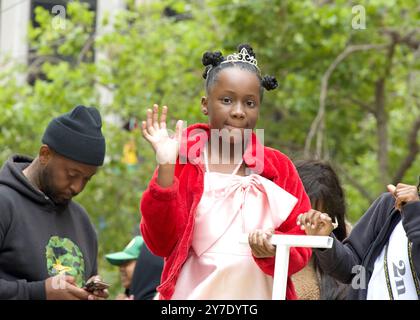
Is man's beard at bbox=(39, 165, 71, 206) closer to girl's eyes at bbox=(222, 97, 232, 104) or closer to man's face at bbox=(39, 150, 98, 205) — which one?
man's face at bbox=(39, 150, 98, 205)

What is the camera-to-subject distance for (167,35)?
14352mm

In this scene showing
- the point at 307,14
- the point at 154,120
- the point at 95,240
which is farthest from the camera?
the point at 307,14

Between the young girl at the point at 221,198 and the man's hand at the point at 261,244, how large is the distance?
0.01 metres

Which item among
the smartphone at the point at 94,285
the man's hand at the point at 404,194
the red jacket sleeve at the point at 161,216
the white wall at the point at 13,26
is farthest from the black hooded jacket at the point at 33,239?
the white wall at the point at 13,26

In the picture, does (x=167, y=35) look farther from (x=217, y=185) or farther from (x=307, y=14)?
(x=217, y=185)

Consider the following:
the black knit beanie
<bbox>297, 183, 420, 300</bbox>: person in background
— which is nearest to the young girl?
<bbox>297, 183, 420, 300</bbox>: person in background

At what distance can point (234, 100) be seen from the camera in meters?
4.13

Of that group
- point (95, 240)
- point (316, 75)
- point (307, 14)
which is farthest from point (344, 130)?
point (95, 240)

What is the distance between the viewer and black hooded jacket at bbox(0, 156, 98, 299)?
14.0 feet

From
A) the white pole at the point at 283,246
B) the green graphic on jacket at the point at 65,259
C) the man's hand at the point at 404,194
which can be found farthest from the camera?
the green graphic on jacket at the point at 65,259

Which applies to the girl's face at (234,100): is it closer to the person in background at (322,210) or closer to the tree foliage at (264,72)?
the person in background at (322,210)

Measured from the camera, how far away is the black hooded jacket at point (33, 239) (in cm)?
426

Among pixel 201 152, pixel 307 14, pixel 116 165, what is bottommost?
pixel 116 165
